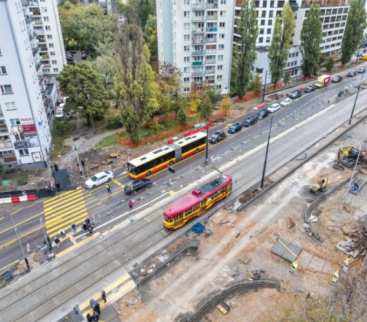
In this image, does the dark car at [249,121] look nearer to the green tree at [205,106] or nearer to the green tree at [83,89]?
the green tree at [205,106]

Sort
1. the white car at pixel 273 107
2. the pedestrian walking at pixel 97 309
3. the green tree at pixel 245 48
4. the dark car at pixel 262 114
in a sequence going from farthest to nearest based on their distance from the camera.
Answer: the white car at pixel 273 107, the green tree at pixel 245 48, the dark car at pixel 262 114, the pedestrian walking at pixel 97 309

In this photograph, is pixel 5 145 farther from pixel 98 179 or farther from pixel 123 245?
pixel 123 245

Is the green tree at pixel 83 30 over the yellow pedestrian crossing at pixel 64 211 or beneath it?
over

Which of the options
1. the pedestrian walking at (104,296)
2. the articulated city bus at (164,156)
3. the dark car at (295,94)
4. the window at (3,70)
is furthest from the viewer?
the dark car at (295,94)

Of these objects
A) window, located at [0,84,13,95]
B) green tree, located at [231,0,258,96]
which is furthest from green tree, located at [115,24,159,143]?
green tree, located at [231,0,258,96]

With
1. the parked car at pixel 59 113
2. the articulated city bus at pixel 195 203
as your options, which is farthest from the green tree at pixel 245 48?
the parked car at pixel 59 113

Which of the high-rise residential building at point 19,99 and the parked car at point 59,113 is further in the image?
the parked car at point 59,113

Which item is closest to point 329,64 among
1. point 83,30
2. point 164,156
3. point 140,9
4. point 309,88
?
point 309,88
